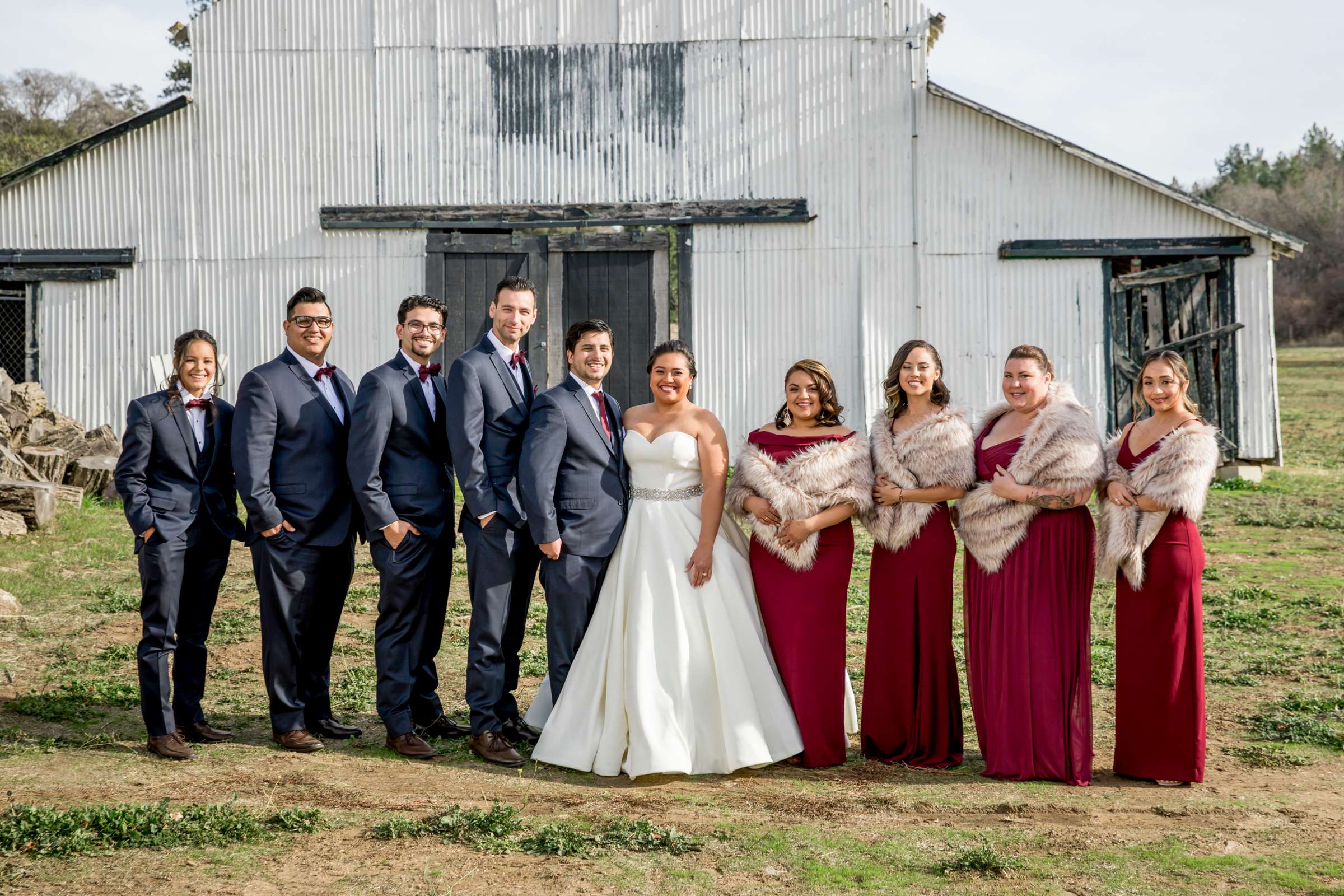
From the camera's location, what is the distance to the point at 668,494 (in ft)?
17.5

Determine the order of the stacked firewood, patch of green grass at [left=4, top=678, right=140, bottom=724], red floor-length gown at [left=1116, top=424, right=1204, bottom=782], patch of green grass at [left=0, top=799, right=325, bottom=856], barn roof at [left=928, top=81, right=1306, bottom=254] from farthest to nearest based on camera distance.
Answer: barn roof at [left=928, top=81, right=1306, bottom=254] → the stacked firewood → patch of green grass at [left=4, top=678, right=140, bottom=724] → red floor-length gown at [left=1116, top=424, right=1204, bottom=782] → patch of green grass at [left=0, top=799, right=325, bottom=856]

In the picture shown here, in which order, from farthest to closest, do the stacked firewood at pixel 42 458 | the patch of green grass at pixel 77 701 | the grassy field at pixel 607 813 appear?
the stacked firewood at pixel 42 458, the patch of green grass at pixel 77 701, the grassy field at pixel 607 813

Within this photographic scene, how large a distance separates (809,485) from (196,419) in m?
2.76

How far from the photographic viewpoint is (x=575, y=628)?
5.27 meters

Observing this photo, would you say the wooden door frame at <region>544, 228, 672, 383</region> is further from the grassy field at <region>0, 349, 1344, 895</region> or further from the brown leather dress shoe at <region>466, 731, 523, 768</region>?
the brown leather dress shoe at <region>466, 731, 523, 768</region>

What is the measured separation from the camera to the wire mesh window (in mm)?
14070

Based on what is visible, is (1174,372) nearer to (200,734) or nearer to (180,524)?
(180,524)

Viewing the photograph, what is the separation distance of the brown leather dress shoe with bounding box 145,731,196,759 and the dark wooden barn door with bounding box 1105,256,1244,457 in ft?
34.7

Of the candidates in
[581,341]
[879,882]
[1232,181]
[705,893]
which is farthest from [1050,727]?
[1232,181]

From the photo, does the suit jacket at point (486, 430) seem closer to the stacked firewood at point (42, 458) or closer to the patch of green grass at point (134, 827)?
the patch of green grass at point (134, 827)

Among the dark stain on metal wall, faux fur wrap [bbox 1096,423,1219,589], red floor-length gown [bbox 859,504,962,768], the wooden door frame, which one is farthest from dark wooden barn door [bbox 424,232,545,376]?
faux fur wrap [bbox 1096,423,1219,589]

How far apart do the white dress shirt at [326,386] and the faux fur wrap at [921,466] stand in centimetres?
242

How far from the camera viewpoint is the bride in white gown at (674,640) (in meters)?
5.06

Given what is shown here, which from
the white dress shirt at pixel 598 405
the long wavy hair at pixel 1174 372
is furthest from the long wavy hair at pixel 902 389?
the white dress shirt at pixel 598 405
